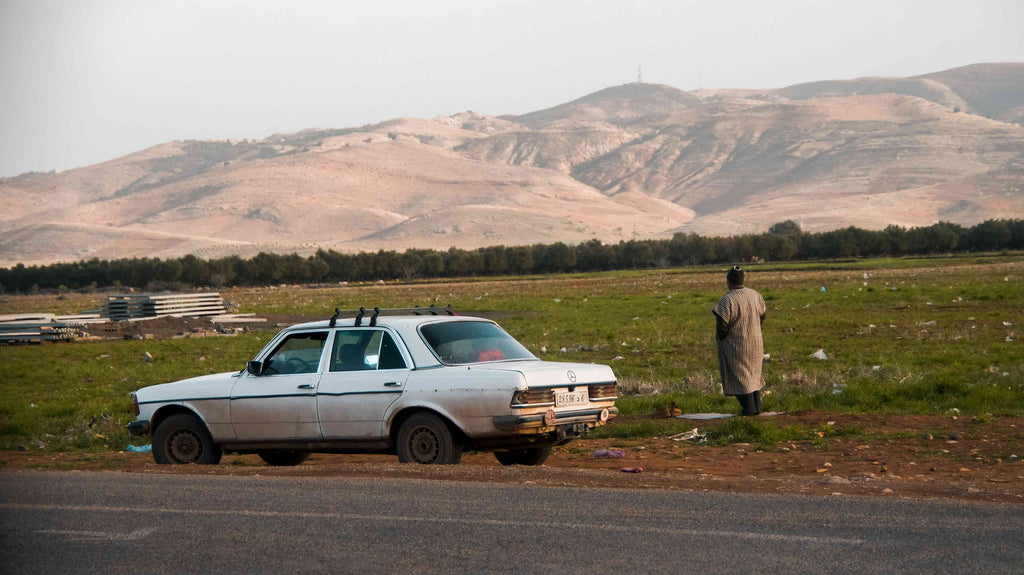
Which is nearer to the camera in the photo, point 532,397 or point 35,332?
point 532,397

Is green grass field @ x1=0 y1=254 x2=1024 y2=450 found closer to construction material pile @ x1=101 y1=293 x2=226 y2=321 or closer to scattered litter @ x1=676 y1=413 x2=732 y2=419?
scattered litter @ x1=676 y1=413 x2=732 y2=419

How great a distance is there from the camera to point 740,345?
14.4 m

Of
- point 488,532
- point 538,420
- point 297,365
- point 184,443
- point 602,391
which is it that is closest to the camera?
point 488,532

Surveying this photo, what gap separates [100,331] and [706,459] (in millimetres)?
34389

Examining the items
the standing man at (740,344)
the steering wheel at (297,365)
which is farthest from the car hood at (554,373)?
the standing man at (740,344)

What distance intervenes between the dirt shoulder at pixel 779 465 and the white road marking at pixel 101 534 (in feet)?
9.57

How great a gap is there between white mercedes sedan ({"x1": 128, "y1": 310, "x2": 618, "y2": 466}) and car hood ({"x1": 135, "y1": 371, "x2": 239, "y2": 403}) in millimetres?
13

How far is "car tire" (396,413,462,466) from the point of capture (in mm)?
11164

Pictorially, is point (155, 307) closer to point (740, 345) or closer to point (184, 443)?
point (184, 443)

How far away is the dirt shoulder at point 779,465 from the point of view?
34.1 ft

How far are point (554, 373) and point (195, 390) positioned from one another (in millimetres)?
4245

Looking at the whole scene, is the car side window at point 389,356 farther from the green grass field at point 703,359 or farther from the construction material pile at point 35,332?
the construction material pile at point 35,332

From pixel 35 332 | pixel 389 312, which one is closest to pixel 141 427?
pixel 389 312

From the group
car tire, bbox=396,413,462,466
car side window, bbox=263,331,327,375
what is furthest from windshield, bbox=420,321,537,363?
car side window, bbox=263,331,327,375
